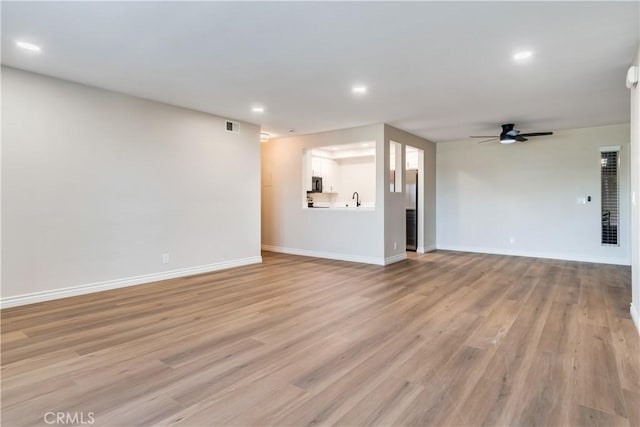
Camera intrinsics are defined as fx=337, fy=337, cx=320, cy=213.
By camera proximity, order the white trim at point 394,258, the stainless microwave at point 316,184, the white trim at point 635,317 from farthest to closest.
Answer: the stainless microwave at point 316,184, the white trim at point 394,258, the white trim at point 635,317

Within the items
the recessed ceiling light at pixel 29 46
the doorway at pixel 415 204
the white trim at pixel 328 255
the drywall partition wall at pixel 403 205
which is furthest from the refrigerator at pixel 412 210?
the recessed ceiling light at pixel 29 46

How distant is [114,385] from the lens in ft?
6.84

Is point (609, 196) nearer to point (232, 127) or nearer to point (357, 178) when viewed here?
point (357, 178)

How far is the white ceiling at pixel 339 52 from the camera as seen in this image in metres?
2.54

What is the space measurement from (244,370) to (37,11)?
10.1ft

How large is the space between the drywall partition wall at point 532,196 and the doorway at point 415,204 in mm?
726

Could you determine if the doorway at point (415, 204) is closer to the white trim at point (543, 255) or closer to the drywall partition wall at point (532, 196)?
the drywall partition wall at point (532, 196)

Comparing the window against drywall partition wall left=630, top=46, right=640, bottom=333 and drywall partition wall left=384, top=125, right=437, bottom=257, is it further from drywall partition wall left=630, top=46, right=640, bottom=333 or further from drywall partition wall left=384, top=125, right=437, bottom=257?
drywall partition wall left=630, top=46, right=640, bottom=333

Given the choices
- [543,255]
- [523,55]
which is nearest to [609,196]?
[543,255]

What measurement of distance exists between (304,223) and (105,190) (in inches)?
150

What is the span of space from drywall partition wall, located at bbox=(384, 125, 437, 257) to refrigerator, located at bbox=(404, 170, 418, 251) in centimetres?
20

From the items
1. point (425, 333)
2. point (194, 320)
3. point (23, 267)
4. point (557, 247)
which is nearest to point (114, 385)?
point (194, 320)

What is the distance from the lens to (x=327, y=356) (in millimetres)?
2494

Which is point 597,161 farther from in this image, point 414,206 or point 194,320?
point 194,320
